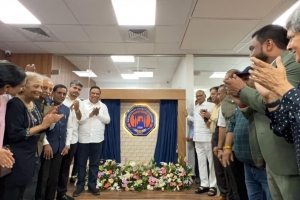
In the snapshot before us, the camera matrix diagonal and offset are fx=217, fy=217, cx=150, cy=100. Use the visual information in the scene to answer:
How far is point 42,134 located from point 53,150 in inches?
12.6

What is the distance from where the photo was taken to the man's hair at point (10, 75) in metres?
1.30

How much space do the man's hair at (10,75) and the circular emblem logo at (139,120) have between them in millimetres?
2755

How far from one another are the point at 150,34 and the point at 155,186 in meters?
2.38

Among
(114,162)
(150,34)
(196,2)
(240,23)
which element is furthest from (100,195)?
(240,23)

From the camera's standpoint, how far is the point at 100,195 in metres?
3.00

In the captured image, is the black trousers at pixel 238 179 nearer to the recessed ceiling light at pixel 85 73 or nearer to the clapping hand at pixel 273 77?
the clapping hand at pixel 273 77

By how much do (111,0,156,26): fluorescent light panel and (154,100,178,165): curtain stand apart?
163cm

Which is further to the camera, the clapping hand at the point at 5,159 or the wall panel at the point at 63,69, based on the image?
the wall panel at the point at 63,69

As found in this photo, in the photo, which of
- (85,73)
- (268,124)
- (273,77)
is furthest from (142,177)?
(85,73)

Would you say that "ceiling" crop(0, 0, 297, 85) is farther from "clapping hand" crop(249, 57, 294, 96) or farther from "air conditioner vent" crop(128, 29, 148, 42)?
"clapping hand" crop(249, 57, 294, 96)

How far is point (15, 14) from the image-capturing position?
2883 mm

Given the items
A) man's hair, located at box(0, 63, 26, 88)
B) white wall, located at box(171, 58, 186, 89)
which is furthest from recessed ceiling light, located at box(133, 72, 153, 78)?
man's hair, located at box(0, 63, 26, 88)

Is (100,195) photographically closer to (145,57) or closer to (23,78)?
(23,78)

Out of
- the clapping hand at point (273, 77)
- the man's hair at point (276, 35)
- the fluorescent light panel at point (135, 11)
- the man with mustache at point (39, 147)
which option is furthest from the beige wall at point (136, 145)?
the clapping hand at point (273, 77)
